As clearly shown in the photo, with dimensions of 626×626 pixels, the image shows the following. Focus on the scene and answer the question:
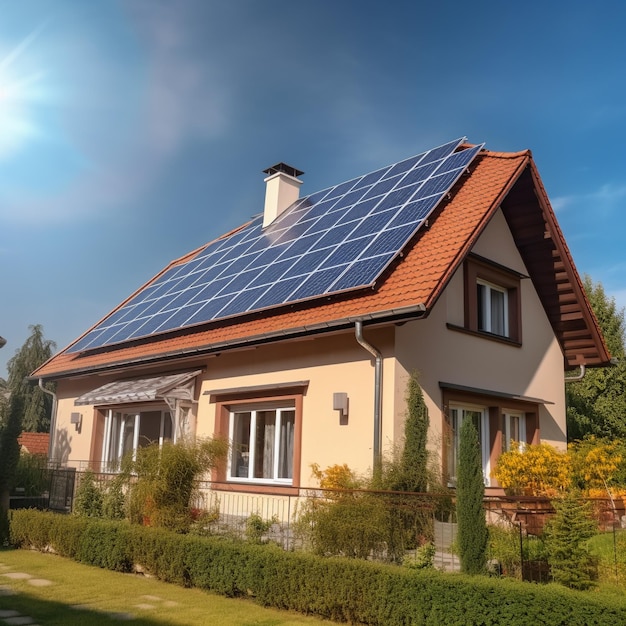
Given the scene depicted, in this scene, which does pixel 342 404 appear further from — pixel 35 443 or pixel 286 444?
pixel 35 443

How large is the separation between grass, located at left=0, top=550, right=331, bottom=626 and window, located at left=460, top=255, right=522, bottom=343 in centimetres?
807

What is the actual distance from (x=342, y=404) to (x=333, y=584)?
177 inches

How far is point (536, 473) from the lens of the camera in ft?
43.5

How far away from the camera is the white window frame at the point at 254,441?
14703 mm

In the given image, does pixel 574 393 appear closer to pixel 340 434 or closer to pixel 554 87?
pixel 554 87

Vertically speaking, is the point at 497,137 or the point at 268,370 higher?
the point at 497,137

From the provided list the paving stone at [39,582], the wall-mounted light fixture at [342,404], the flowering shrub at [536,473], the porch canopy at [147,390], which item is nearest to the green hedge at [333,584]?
the paving stone at [39,582]

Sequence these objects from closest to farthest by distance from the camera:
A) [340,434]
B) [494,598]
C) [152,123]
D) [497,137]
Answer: [494,598]
[340,434]
[152,123]
[497,137]

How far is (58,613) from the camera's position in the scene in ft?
28.2

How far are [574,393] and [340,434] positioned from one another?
16.5 meters

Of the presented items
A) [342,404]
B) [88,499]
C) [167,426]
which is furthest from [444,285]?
[167,426]

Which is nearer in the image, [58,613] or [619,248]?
[58,613]

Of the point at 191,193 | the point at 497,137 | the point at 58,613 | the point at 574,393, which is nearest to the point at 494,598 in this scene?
the point at 58,613

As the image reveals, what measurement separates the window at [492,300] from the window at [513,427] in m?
1.92
